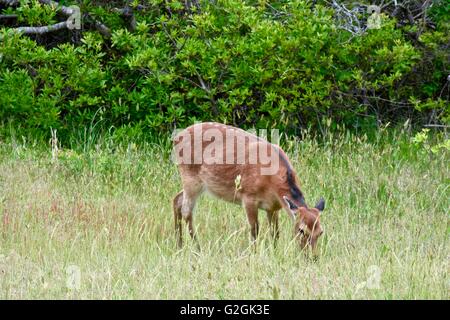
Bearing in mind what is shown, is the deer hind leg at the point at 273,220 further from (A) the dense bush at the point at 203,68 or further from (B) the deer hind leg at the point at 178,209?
(A) the dense bush at the point at 203,68

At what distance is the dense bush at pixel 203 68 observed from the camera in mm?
11062

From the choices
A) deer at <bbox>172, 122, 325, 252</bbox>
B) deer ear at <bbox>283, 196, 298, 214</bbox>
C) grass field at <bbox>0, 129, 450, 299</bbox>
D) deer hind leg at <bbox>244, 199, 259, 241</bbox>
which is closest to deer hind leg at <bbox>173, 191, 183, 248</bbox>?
deer at <bbox>172, 122, 325, 252</bbox>

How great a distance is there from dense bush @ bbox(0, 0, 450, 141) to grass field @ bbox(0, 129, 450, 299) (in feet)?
1.89

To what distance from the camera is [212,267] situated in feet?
22.9

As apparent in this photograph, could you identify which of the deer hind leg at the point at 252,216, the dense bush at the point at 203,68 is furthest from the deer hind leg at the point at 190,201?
the dense bush at the point at 203,68

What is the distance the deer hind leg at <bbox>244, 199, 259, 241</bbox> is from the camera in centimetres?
811

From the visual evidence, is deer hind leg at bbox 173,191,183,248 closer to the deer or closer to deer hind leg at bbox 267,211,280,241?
the deer

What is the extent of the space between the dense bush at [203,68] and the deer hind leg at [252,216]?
3.03 metres

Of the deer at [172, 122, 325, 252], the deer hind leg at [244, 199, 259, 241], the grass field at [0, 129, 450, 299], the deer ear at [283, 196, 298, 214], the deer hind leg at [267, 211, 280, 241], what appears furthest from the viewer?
the deer hind leg at [267, 211, 280, 241]

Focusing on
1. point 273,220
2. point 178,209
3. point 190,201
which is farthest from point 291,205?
point 178,209
